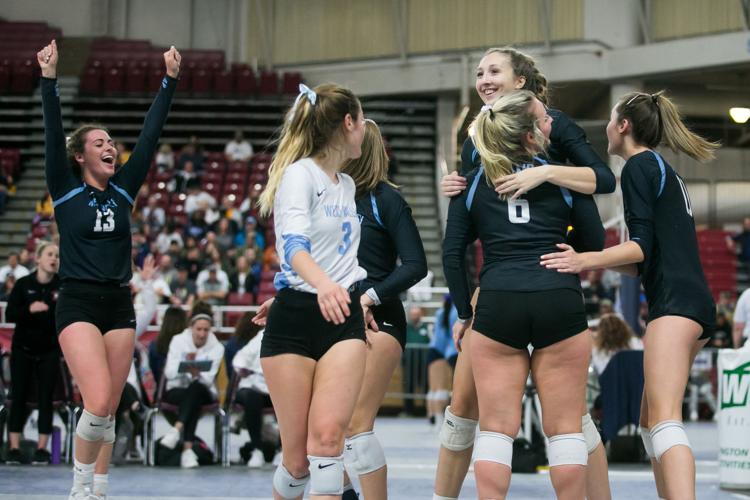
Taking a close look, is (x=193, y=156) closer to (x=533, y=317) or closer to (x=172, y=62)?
(x=172, y=62)

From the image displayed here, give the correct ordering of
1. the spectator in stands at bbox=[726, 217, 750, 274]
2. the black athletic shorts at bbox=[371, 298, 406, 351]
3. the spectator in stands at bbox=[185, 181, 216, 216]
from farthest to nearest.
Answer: the spectator in stands at bbox=[726, 217, 750, 274] < the spectator in stands at bbox=[185, 181, 216, 216] < the black athletic shorts at bbox=[371, 298, 406, 351]

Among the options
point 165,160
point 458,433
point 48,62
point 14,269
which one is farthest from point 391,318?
point 165,160

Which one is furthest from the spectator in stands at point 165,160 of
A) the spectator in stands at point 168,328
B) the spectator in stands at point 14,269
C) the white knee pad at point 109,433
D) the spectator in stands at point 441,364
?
the white knee pad at point 109,433

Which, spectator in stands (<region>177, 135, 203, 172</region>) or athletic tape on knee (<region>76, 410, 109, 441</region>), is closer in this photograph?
athletic tape on knee (<region>76, 410, 109, 441</region>)

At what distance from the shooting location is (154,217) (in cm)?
2078

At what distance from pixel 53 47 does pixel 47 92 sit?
9.7 inches

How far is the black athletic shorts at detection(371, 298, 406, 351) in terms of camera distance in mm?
4949

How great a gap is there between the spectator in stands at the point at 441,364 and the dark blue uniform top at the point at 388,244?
8.43m

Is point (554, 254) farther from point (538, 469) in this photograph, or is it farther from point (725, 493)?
point (538, 469)

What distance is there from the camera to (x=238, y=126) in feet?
83.9

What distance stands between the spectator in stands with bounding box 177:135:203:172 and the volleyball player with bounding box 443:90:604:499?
1893 cm

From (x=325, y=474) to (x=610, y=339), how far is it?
6.77m

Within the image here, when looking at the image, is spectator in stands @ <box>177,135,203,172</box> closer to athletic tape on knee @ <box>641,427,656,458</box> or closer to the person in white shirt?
the person in white shirt

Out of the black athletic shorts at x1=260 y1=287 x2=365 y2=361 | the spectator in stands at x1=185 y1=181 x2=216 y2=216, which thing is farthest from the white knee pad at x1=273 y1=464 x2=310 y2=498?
the spectator in stands at x1=185 y1=181 x2=216 y2=216
